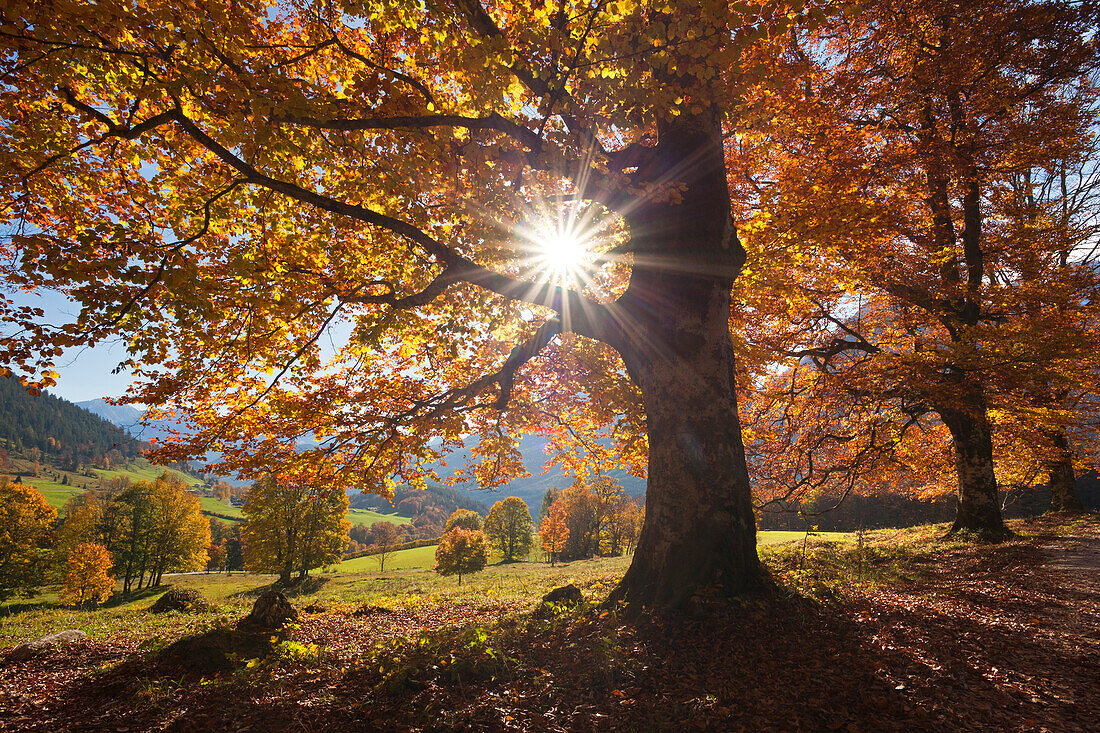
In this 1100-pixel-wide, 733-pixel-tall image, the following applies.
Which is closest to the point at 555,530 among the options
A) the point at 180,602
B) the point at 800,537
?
the point at 800,537

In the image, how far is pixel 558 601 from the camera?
25.2ft

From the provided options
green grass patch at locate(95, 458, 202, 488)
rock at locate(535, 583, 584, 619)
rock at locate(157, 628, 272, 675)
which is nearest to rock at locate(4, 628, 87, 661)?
rock at locate(157, 628, 272, 675)

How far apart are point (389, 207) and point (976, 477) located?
18.9 metres

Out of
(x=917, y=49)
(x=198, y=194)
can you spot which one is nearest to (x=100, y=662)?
(x=198, y=194)

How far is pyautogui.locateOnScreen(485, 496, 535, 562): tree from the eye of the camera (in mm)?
53344

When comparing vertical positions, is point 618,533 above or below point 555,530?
below

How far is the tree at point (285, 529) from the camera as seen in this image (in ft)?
102

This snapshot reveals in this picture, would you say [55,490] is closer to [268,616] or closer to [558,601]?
[268,616]

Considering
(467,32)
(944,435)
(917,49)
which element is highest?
(917,49)

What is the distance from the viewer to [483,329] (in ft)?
36.8

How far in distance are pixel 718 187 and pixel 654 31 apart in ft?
8.70

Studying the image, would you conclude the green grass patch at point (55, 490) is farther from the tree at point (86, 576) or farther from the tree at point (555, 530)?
the tree at point (555, 530)

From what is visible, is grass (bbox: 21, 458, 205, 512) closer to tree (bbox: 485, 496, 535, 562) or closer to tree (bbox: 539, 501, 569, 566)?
tree (bbox: 485, 496, 535, 562)

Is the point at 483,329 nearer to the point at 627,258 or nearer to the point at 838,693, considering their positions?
the point at 627,258
